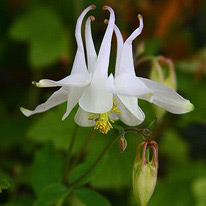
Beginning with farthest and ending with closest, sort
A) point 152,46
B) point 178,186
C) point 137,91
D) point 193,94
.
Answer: point 152,46, point 193,94, point 178,186, point 137,91

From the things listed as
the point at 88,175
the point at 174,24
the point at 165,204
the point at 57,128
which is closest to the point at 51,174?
the point at 88,175

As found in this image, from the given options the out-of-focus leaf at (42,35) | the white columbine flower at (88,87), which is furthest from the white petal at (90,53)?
the out-of-focus leaf at (42,35)

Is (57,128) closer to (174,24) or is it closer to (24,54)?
(24,54)

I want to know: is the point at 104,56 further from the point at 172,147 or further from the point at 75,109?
the point at 172,147

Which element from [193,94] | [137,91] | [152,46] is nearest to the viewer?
[137,91]

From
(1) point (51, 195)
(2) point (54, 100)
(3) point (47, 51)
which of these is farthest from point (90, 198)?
(3) point (47, 51)

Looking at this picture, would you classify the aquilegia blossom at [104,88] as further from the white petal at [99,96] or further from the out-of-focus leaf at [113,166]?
the out-of-focus leaf at [113,166]
